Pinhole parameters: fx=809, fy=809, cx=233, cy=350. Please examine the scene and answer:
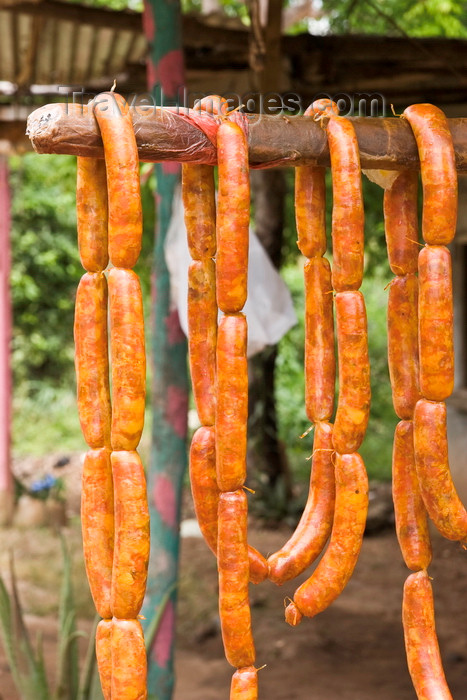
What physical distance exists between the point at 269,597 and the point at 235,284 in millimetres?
3744

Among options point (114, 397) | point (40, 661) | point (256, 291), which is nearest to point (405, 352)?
point (114, 397)

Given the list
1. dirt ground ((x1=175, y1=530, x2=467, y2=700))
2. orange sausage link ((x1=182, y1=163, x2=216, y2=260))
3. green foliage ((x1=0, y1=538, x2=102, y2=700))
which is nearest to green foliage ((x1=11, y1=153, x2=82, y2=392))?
dirt ground ((x1=175, y1=530, x2=467, y2=700))

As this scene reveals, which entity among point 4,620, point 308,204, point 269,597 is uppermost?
point 308,204

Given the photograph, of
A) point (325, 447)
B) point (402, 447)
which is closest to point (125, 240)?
point (325, 447)

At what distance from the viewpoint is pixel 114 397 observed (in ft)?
4.03

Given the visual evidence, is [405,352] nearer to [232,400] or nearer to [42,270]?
[232,400]

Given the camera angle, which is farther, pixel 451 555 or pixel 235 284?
pixel 451 555

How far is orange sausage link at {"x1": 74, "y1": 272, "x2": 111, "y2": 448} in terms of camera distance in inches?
50.5

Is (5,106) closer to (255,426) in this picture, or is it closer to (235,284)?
(255,426)

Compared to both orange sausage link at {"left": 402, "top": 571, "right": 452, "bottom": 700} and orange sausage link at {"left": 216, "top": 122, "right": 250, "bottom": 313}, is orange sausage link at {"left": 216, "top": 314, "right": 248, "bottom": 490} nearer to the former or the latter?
orange sausage link at {"left": 216, "top": 122, "right": 250, "bottom": 313}

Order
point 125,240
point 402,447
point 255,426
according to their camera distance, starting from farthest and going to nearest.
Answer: point 255,426 < point 402,447 < point 125,240

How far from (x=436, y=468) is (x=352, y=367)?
0.21 meters

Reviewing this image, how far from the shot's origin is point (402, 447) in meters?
1.43

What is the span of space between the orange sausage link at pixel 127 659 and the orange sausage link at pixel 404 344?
578 mm
